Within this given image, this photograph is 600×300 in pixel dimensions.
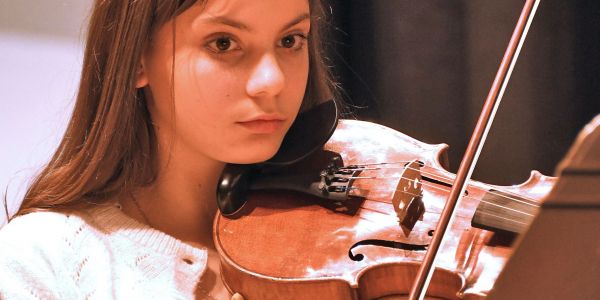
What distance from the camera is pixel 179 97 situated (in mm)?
912

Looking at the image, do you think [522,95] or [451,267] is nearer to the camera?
[451,267]

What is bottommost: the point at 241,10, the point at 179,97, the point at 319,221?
the point at 319,221

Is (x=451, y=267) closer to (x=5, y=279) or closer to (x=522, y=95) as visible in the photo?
(x=5, y=279)

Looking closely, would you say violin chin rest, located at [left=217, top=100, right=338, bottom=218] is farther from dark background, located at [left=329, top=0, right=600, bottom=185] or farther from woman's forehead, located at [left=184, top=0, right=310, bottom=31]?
dark background, located at [left=329, top=0, right=600, bottom=185]

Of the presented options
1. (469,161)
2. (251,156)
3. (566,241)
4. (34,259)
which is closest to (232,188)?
(251,156)

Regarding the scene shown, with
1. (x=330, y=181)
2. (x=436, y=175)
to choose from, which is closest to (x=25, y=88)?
(x=330, y=181)

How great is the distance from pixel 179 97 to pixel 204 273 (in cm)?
24

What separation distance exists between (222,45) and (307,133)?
0.21 metres

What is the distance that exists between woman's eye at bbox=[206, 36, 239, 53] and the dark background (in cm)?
67

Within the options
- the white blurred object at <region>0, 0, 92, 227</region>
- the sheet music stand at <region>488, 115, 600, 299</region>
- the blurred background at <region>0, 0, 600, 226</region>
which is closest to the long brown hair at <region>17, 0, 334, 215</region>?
the blurred background at <region>0, 0, 600, 226</region>

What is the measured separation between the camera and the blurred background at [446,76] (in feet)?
4.36

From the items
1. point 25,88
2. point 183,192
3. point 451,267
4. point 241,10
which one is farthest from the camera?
point 25,88

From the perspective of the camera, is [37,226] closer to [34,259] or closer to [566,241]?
[34,259]

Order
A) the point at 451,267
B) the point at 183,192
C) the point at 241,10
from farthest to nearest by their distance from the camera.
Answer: the point at 183,192 < the point at 241,10 < the point at 451,267
